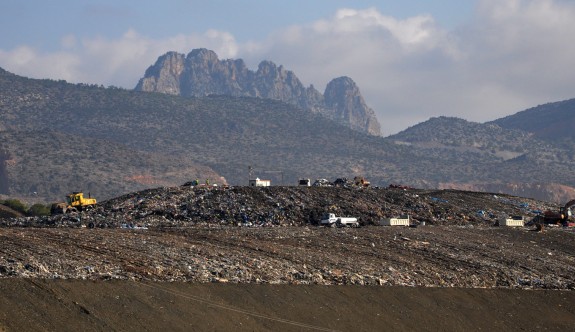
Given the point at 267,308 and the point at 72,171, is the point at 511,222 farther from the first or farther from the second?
the point at 72,171

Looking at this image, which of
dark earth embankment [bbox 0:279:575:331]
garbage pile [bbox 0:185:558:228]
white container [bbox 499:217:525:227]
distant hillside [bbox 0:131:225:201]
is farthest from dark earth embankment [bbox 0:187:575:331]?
distant hillside [bbox 0:131:225:201]

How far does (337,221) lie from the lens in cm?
6569

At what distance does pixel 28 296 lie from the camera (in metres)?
36.0

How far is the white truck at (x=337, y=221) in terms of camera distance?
65.6 m

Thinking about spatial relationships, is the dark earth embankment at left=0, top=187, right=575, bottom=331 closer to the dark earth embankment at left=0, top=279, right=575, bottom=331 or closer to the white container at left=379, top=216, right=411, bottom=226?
the dark earth embankment at left=0, top=279, right=575, bottom=331

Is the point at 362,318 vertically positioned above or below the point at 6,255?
below

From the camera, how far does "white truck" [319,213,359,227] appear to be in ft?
215

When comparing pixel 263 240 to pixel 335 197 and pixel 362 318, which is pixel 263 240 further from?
pixel 335 197

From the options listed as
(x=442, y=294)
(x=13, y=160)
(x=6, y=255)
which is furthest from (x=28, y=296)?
(x=13, y=160)

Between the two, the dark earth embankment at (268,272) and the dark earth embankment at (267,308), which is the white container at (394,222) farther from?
the dark earth embankment at (267,308)

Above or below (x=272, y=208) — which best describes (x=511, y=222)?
below

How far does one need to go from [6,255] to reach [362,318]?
14.0 m

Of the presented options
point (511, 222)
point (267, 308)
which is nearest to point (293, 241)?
point (267, 308)

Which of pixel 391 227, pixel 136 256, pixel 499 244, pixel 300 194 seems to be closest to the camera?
pixel 136 256
